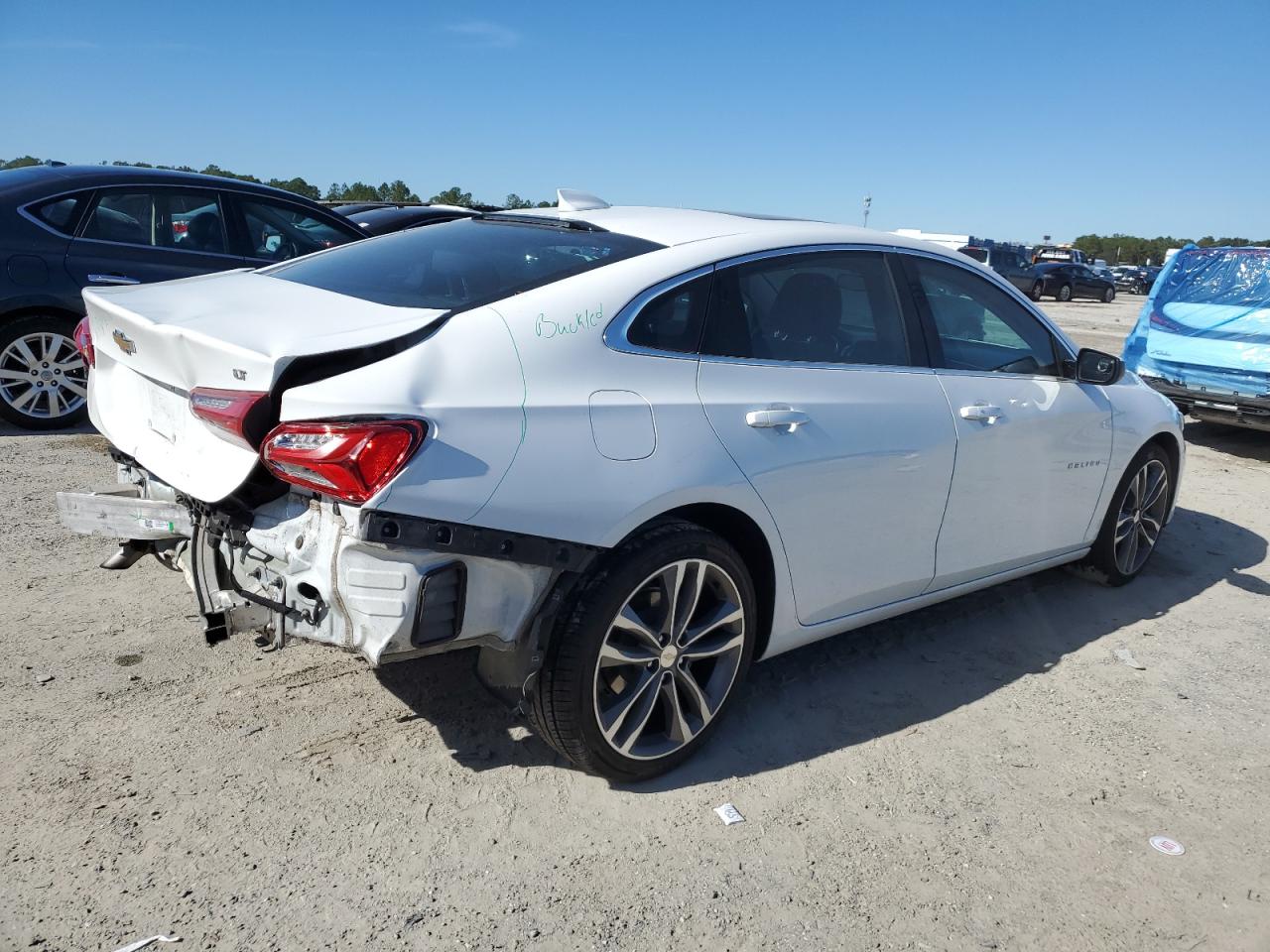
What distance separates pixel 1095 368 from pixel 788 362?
1.87 meters

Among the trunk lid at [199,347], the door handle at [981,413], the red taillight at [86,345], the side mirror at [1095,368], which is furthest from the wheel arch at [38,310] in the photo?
the side mirror at [1095,368]

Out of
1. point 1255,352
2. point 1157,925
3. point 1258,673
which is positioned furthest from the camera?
point 1255,352

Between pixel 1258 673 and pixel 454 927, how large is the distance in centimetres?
357

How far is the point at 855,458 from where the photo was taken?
327 cm

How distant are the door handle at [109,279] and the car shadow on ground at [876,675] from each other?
4209 millimetres

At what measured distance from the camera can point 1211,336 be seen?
343 inches

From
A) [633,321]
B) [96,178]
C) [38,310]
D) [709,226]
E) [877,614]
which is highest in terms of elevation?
[709,226]

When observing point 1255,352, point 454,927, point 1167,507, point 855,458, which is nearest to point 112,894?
point 454,927

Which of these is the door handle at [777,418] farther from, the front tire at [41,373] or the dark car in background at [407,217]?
the dark car in background at [407,217]

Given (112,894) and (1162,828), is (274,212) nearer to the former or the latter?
(112,894)

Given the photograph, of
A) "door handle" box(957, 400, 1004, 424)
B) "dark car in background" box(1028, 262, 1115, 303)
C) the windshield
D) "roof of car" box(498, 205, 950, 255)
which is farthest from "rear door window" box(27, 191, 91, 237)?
"dark car in background" box(1028, 262, 1115, 303)

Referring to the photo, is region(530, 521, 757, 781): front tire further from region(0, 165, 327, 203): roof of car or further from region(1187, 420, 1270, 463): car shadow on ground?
region(1187, 420, 1270, 463): car shadow on ground

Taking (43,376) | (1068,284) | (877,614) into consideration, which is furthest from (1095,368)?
(1068,284)

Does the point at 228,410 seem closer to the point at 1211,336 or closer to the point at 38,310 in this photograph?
the point at 38,310
